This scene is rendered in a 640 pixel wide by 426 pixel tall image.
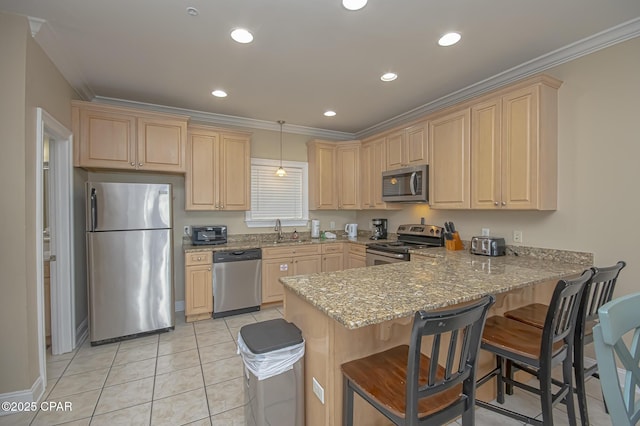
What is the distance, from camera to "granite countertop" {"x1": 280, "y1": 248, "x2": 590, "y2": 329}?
1.31m

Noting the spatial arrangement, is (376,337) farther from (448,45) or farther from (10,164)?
(10,164)

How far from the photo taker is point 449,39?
2328 mm

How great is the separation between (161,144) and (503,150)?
3.65 meters

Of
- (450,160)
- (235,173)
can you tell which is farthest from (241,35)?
(450,160)

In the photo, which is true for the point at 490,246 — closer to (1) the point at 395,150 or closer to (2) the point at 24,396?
(1) the point at 395,150

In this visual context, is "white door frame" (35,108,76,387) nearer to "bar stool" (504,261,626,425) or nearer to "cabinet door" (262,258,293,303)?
"cabinet door" (262,258,293,303)

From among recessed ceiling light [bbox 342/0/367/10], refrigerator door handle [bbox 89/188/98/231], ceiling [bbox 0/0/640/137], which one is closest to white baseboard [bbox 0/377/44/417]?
refrigerator door handle [bbox 89/188/98/231]

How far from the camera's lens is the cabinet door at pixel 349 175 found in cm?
470

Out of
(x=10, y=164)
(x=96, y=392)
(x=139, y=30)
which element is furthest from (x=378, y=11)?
(x=96, y=392)

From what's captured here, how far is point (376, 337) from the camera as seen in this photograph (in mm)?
1582

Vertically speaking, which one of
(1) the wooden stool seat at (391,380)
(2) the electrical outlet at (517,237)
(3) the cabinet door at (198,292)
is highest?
(2) the electrical outlet at (517,237)

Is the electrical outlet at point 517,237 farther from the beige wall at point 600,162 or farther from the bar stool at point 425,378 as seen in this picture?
the bar stool at point 425,378

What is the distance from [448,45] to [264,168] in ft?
9.74

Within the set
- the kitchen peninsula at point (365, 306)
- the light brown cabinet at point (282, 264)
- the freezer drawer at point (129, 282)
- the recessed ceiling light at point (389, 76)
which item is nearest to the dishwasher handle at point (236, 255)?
the light brown cabinet at point (282, 264)
